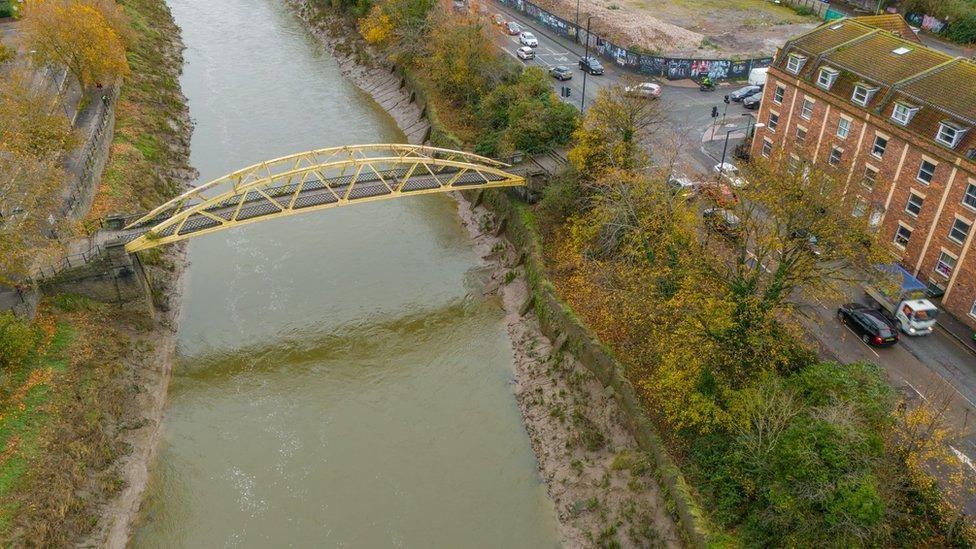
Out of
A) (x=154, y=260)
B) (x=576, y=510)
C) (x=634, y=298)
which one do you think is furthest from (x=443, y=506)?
(x=154, y=260)

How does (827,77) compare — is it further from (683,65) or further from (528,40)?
(528,40)

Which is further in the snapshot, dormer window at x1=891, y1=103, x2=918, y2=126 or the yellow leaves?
the yellow leaves

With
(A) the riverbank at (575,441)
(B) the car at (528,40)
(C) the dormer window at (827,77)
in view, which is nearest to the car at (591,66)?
(B) the car at (528,40)

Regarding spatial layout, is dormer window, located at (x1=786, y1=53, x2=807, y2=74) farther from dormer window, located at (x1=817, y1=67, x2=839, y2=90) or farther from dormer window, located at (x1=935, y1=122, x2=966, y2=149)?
dormer window, located at (x1=935, y1=122, x2=966, y2=149)

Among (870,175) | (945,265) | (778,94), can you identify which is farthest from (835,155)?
(945,265)

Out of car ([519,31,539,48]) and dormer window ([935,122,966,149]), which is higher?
dormer window ([935,122,966,149])

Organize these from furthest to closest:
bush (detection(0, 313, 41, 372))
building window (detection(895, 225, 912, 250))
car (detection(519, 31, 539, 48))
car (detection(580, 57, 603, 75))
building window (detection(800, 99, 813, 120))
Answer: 1. car (detection(519, 31, 539, 48))
2. car (detection(580, 57, 603, 75))
3. building window (detection(800, 99, 813, 120))
4. building window (detection(895, 225, 912, 250))
5. bush (detection(0, 313, 41, 372))

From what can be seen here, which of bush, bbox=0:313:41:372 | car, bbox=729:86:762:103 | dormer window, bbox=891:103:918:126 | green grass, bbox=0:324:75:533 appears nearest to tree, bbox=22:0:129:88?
green grass, bbox=0:324:75:533

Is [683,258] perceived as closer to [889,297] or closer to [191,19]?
[889,297]
